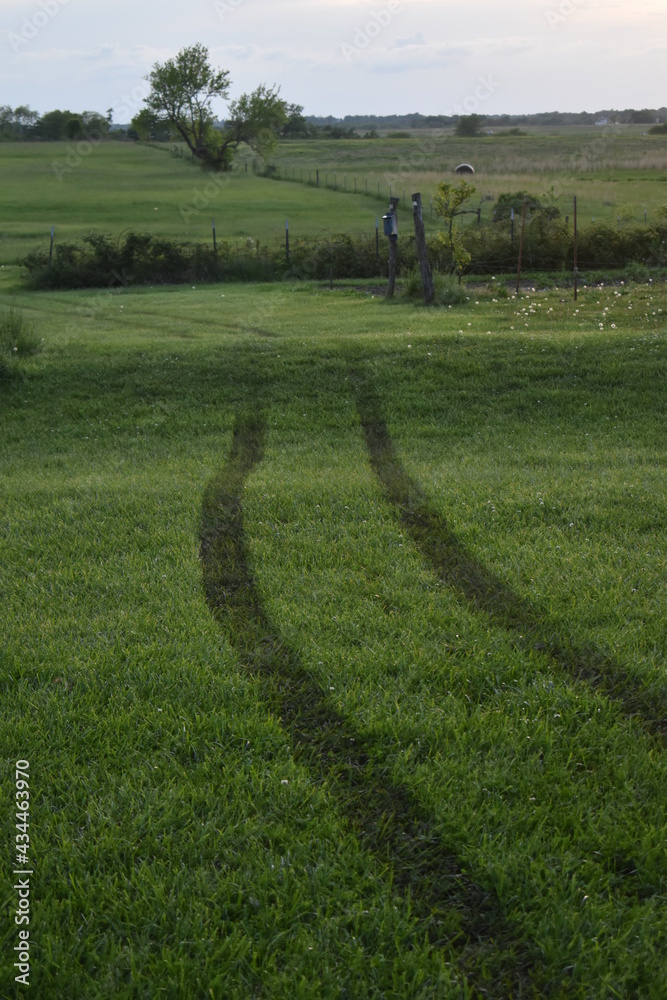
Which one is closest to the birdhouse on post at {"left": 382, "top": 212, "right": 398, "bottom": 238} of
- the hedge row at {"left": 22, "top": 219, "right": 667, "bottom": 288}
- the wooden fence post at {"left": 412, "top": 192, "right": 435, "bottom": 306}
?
the wooden fence post at {"left": 412, "top": 192, "right": 435, "bottom": 306}

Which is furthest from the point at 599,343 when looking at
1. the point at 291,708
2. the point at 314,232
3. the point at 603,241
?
the point at 314,232

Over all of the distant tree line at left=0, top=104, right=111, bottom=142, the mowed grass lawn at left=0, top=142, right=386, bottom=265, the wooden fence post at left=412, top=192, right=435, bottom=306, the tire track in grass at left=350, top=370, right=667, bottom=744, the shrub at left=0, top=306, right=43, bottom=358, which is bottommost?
the tire track in grass at left=350, top=370, right=667, bottom=744

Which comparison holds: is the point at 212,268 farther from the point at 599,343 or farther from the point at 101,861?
the point at 101,861

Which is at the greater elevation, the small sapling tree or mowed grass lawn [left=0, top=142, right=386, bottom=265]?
mowed grass lawn [left=0, top=142, right=386, bottom=265]

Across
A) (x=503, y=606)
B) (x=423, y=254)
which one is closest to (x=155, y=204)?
(x=423, y=254)

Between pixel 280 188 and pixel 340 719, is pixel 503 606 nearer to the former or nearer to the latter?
pixel 340 719

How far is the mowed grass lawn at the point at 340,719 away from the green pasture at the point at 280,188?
74.4 ft

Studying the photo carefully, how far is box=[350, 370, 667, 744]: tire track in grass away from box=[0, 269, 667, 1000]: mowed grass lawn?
0.07 ft

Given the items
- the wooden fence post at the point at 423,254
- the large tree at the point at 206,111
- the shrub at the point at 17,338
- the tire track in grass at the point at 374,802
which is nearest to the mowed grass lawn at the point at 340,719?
the tire track in grass at the point at 374,802

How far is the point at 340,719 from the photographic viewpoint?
152 inches

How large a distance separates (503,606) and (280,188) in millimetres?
49752

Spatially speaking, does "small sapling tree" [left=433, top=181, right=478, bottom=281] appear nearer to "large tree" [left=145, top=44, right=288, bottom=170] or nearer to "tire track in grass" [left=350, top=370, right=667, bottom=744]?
"tire track in grass" [left=350, top=370, right=667, bottom=744]

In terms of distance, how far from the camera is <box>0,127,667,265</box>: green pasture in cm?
3625

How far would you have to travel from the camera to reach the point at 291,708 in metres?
3.94
